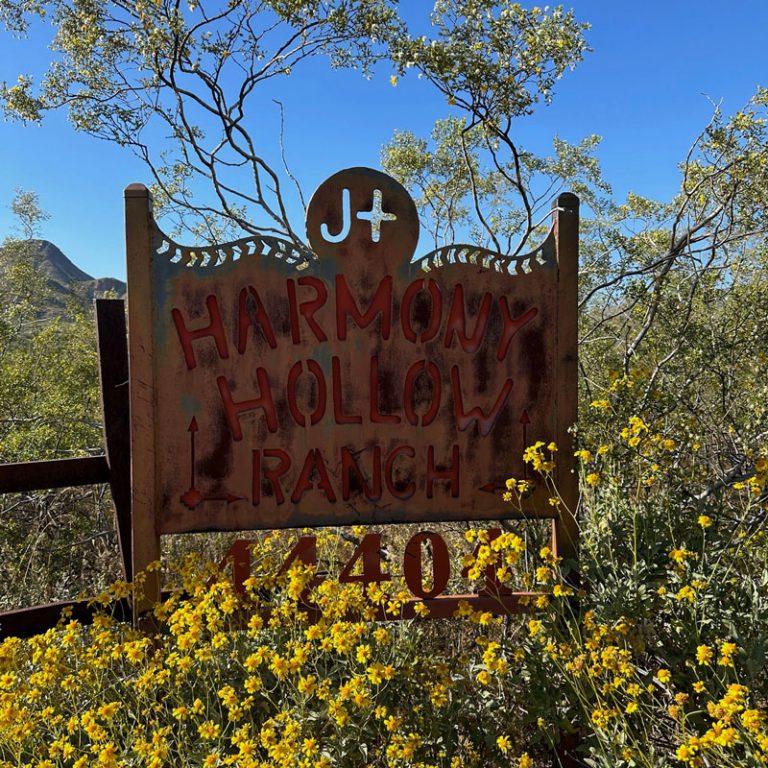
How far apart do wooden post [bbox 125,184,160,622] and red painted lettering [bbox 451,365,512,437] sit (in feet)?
4.33

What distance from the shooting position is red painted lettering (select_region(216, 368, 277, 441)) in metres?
2.71

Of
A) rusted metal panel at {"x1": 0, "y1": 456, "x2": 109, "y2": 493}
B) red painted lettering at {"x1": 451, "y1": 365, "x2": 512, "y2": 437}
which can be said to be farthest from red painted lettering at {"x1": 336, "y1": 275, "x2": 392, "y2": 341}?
rusted metal panel at {"x1": 0, "y1": 456, "x2": 109, "y2": 493}

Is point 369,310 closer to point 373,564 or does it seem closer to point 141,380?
point 141,380

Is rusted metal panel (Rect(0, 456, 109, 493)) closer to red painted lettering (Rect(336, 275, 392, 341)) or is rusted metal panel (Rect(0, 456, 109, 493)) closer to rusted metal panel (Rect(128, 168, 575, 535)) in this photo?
rusted metal panel (Rect(128, 168, 575, 535))

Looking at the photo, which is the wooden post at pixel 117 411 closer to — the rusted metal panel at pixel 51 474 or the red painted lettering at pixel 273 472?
the rusted metal panel at pixel 51 474

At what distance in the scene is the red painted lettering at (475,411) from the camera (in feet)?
9.24

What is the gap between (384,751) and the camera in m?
2.12

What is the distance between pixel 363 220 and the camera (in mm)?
2773

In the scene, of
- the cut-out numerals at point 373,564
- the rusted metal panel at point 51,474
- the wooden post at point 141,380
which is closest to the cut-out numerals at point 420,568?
the cut-out numerals at point 373,564

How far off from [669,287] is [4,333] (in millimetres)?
6422

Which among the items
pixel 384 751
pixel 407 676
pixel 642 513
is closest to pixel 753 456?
pixel 642 513

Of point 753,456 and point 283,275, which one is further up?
point 283,275

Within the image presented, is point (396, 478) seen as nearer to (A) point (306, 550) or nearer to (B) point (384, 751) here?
(A) point (306, 550)

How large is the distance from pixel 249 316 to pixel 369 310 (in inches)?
20.7
